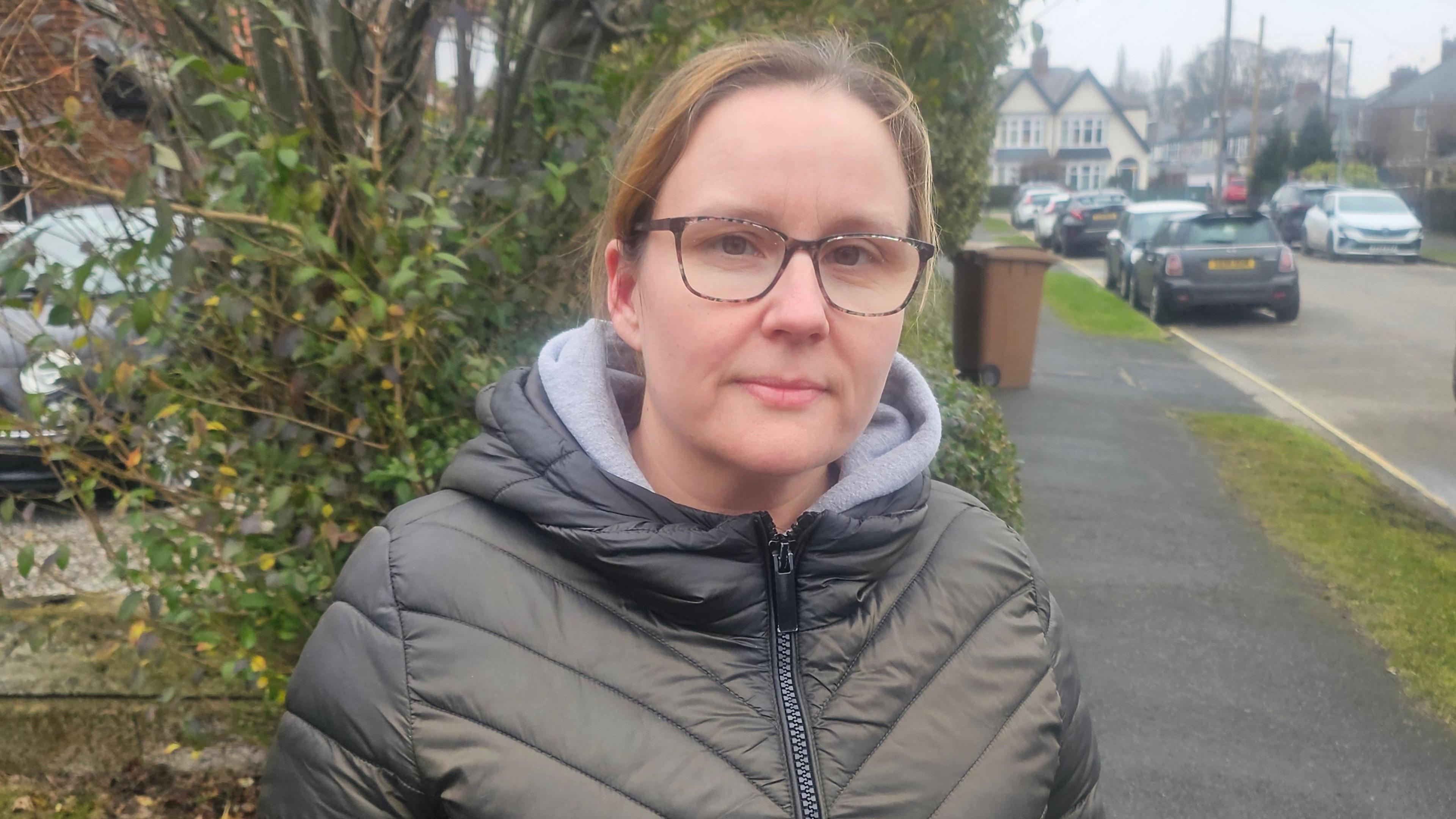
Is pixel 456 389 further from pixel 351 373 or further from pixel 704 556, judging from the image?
pixel 704 556

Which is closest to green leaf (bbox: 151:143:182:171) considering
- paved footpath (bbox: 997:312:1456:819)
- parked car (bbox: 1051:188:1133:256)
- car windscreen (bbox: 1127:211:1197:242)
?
paved footpath (bbox: 997:312:1456:819)

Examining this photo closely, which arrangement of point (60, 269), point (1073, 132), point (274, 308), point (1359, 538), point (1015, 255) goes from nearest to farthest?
point (60, 269) → point (274, 308) → point (1359, 538) → point (1015, 255) → point (1073, 132)

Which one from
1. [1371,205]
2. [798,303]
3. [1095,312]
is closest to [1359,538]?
[798,303]

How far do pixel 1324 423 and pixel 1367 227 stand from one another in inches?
Answer: 768

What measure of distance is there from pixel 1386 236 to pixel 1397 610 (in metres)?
24.9

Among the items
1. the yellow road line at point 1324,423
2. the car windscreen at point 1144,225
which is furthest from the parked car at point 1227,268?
the car windscreen at point 1144,225

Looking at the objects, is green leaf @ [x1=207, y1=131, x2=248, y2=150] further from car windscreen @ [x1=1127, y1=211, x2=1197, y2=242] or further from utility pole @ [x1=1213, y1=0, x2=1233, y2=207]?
utility pole @ [x1=1213, y1=0, x2=1233, y2=207]

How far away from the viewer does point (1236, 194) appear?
49.4 meters

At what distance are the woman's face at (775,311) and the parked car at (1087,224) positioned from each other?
3144 cm

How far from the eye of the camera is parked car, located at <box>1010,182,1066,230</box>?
1746 inches

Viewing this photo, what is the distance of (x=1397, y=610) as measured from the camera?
5668 millimetres

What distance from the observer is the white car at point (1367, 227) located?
26.7 metres

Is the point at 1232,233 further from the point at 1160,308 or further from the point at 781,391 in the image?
the point at 781,391

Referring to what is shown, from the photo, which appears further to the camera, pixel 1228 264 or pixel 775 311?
pixel 1228 264
